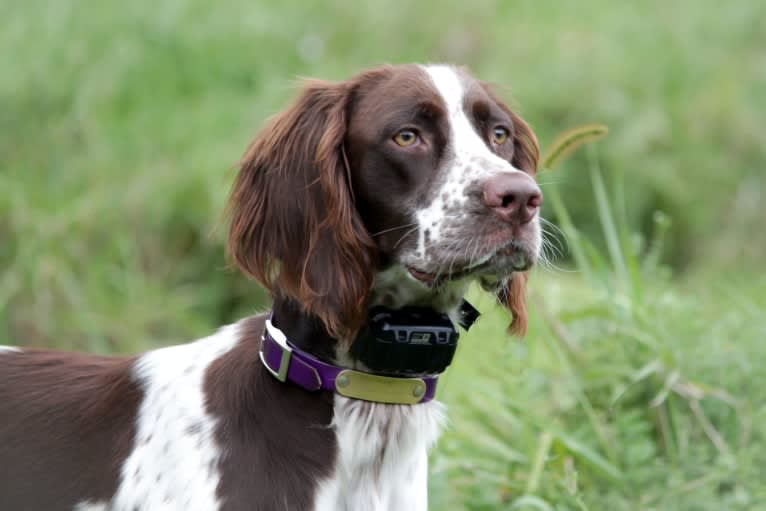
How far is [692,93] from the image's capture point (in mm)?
8086

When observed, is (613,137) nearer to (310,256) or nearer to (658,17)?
(658,17)

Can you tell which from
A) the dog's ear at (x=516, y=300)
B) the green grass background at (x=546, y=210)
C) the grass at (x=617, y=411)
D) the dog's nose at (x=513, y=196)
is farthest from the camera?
the green grass background at (x=546, y=210)

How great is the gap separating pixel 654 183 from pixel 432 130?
509 centimetres

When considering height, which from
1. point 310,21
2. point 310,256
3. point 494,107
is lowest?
point 310,21

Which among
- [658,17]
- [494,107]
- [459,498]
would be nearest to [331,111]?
[494,107]

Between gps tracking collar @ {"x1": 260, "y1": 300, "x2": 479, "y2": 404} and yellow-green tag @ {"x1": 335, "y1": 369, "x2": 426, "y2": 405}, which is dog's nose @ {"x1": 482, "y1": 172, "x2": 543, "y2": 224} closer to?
gps tracking collar @ {"x1": 260, "y1": 300, "x2": 479, "y2": 404}

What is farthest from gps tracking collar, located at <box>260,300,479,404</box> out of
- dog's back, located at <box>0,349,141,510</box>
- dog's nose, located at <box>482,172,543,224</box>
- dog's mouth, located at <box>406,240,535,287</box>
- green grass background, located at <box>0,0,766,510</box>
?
green grass background, located at <box>0,0,766,510</box>

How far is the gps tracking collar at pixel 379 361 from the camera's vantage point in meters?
2.47

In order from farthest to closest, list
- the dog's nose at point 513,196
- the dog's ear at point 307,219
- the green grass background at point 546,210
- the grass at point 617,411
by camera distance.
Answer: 1. the green grass background at point 546,210
2. the grass at point 617,411
3. the dog's ear at point 307,219
4. the dog's nose at point 513,196

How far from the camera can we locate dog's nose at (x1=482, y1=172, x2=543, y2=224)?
7.72 feet

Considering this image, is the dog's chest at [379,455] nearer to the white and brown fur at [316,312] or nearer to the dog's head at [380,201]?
the white and brown fur at [316,312]

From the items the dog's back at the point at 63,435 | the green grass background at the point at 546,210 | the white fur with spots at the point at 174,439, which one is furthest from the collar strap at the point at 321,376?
the green grass background at the point at 546,210

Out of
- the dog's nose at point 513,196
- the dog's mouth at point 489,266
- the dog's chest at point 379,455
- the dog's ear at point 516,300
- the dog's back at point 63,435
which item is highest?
the dog's nose at point 513,196

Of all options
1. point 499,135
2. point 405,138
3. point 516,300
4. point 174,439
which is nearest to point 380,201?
point 405,138
